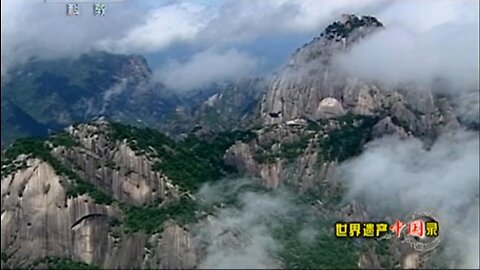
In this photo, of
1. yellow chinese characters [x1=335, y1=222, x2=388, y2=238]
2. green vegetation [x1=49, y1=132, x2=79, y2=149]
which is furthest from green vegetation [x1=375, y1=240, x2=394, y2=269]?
green vegetation [x1=49, y1=132, x2=79, y2=149]

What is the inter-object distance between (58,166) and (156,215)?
18922mm

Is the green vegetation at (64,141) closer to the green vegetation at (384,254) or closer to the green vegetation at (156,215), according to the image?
the green vegetation at (156,215)

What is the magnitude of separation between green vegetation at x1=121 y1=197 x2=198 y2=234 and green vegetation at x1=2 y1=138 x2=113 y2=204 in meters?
4.84

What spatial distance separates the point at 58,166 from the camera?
157 metres

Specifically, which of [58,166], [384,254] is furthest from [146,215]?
[384,254]

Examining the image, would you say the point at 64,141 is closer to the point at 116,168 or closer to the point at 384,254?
the point at 116,168

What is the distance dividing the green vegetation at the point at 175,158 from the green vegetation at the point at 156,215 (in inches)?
224

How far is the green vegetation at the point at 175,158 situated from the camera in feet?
549

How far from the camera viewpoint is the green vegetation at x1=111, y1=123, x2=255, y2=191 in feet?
549

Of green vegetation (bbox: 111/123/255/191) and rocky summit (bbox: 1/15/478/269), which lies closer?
rocky summit (bbox: 1/15/478/269)

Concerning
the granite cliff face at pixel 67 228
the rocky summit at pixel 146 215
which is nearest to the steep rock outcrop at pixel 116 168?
the rocky summit at pixel 146 215

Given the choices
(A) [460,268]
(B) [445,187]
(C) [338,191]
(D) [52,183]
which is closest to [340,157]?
(C) [338,191]

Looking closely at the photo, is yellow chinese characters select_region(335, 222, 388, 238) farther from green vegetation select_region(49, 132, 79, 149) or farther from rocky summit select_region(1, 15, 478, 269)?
green vegetation select_region(49, 132, 79, 149)

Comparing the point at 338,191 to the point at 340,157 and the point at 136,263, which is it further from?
the point at 136,263
